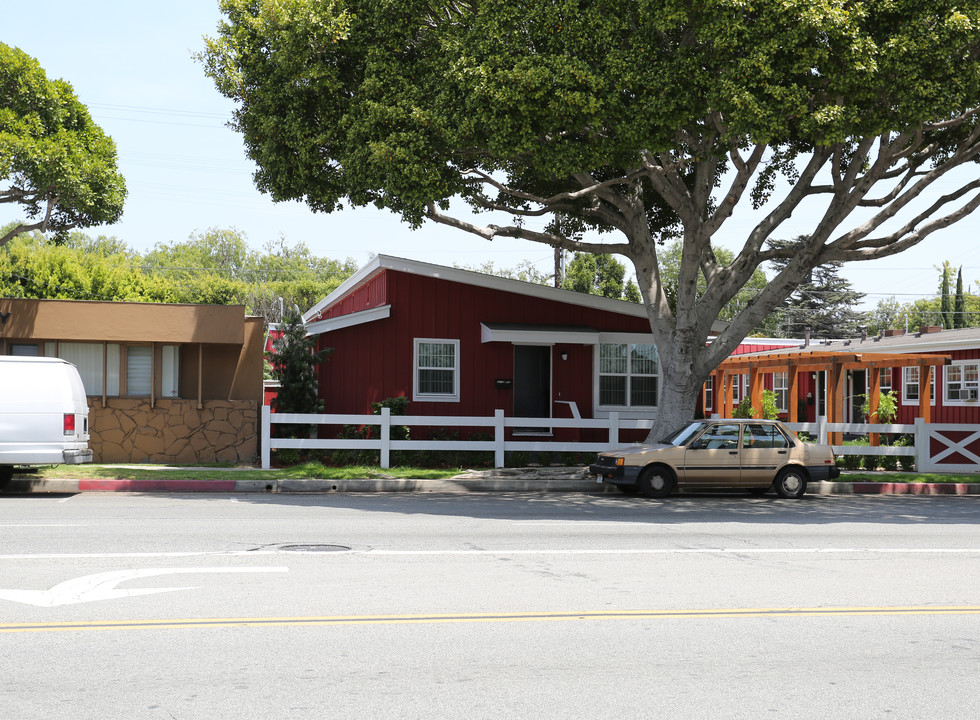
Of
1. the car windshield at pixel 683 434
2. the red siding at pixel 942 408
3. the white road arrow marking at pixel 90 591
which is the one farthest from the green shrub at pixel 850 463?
the white road arrow marking at pixel 90 591

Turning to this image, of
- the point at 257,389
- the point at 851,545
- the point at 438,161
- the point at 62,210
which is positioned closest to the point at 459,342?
the point at 257,389

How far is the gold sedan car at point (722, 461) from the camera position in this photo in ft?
53.8

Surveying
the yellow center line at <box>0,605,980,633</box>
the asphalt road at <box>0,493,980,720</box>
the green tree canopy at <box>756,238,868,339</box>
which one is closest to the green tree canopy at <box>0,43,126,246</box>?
the asphalt road at <box>0,493,980,720</box>

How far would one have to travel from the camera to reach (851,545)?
10977 mm

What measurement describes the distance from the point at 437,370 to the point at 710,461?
782 cm

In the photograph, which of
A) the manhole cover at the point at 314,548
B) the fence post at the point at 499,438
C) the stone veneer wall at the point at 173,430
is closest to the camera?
the manhole cover at the point at 314,548

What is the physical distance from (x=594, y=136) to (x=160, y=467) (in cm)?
1100

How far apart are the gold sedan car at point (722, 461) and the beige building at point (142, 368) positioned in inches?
355

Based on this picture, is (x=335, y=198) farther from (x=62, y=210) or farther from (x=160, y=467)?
(x=62, y=210)

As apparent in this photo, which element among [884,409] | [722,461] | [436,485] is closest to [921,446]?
[884,409]

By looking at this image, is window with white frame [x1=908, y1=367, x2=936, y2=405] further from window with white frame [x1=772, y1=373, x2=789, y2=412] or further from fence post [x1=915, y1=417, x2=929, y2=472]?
window with white frame [x1=772, y1=373, x2=789, y2=412]

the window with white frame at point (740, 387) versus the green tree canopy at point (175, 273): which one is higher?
the green tree canopy at point (175, 273)

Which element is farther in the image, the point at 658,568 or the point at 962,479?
the point at 962,479

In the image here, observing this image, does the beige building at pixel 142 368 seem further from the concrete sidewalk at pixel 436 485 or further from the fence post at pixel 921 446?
the fence post at pixel 921 446
